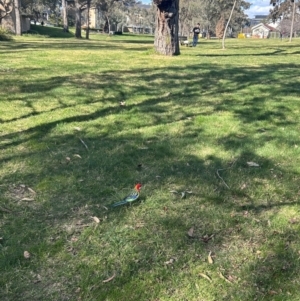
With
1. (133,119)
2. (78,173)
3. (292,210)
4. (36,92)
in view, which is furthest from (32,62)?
(292,210)

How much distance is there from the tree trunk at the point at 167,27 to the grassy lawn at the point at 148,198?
7.36 meters

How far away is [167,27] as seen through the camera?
44.3 feet

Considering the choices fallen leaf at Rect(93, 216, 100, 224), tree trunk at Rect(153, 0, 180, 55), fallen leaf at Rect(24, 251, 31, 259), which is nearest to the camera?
fallen leaf at Rect(24, 251, 31, 259)

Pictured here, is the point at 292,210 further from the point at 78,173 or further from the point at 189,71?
the point at 189,71

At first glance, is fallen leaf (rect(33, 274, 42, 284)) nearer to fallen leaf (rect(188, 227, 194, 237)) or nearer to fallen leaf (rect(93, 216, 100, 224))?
fallen leaf (rect(93, 216, 100, 224))

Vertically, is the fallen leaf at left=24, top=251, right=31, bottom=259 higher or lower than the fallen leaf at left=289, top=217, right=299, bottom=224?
lower

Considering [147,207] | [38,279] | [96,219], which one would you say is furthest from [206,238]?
[38,279]

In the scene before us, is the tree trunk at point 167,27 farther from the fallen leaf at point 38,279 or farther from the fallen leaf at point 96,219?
the fallen leaf at point 38,279

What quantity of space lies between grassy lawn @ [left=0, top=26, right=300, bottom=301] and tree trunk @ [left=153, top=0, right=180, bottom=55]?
736 centimetres

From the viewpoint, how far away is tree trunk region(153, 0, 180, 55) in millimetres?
13109

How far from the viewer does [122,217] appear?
3062mm

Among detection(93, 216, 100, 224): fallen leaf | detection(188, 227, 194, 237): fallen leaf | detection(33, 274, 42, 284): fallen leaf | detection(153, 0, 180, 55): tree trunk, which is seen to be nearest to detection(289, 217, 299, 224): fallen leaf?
detection(188, 227, 194, 237): fallen leaf

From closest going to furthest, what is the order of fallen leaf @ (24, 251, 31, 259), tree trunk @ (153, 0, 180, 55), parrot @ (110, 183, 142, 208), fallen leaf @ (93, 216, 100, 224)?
fallen leaf @ (24, 251, 31, 259) → fallen leaf @ (93, 216, 100, 224) → parrot @ (110, 183, 142, 208) → tree trunk @ (153, 0, 180, 55)

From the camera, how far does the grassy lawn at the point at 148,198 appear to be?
95.0 inches
